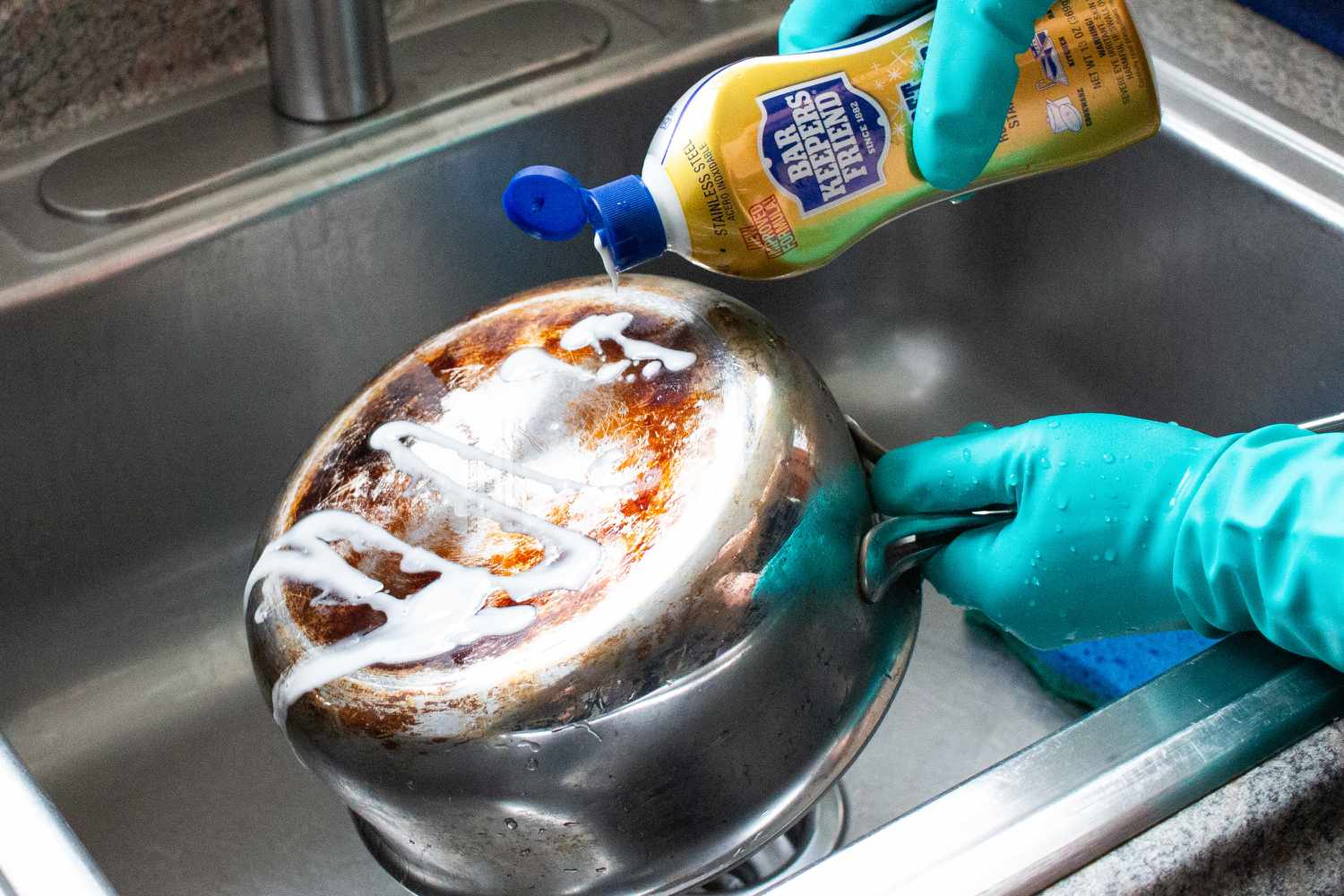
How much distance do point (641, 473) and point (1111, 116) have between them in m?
0.36

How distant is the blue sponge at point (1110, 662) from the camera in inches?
39.3

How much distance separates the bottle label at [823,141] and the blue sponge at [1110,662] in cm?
43

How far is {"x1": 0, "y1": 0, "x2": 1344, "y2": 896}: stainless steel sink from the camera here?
0.98 meters

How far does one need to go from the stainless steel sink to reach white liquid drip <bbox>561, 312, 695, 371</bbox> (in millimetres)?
351

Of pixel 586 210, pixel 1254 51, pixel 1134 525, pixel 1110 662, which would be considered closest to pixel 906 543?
pixel 1134 525

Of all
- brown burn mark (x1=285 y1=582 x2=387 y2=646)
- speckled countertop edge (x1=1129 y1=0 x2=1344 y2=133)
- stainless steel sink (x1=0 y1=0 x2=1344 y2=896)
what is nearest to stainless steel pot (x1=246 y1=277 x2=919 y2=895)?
brown burn mark (x1=285 y1=582 x2=387 y2=646)

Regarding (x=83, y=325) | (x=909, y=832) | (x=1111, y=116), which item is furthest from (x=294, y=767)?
(x=1111, y=116)

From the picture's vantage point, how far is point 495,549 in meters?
0.66

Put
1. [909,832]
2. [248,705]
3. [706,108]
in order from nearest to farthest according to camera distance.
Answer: [909,832], [706,108], [248,705]

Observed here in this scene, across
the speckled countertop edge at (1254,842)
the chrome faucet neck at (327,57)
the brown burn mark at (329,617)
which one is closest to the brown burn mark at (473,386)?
the brown burn mark at (329,617)

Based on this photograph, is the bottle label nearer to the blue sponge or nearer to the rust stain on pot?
the rust stain on pot

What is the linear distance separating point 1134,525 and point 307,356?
0.65 m

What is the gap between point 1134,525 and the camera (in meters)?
0.73

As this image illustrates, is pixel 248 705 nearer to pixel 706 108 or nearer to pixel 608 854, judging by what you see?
pixel 608 854
